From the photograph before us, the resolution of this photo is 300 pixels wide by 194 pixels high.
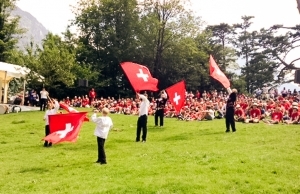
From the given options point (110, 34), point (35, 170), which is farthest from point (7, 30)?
point (35, 170)

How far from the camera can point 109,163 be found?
1509 cm

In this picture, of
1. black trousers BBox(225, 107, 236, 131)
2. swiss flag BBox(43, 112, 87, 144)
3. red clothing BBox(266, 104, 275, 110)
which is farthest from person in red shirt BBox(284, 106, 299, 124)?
swiss flag BBox(43, 112, 87, 144)

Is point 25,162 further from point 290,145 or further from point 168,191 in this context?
point 290,145

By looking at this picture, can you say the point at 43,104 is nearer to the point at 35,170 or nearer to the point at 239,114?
the point at 239,114

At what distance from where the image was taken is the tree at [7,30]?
5366 centimetres

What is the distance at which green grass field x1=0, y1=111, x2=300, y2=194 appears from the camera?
12.0m

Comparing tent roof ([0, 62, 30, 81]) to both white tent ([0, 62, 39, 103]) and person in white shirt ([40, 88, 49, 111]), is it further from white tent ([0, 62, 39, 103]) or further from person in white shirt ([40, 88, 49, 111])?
person in white shirt ([40, 88, 49, 111])

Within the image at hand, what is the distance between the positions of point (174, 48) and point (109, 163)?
4767 centimetres

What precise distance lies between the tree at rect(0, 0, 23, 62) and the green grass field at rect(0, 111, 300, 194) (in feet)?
109

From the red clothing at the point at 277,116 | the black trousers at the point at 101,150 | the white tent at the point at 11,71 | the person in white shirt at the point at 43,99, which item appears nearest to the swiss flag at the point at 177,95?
the red clothing at the point at 277,116

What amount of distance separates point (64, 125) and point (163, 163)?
4.49m

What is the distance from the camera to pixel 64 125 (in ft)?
54.1

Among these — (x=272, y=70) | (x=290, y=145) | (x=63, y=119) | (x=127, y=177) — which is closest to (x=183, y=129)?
(x=290, y=145)

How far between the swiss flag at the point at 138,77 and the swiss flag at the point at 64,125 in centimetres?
367
